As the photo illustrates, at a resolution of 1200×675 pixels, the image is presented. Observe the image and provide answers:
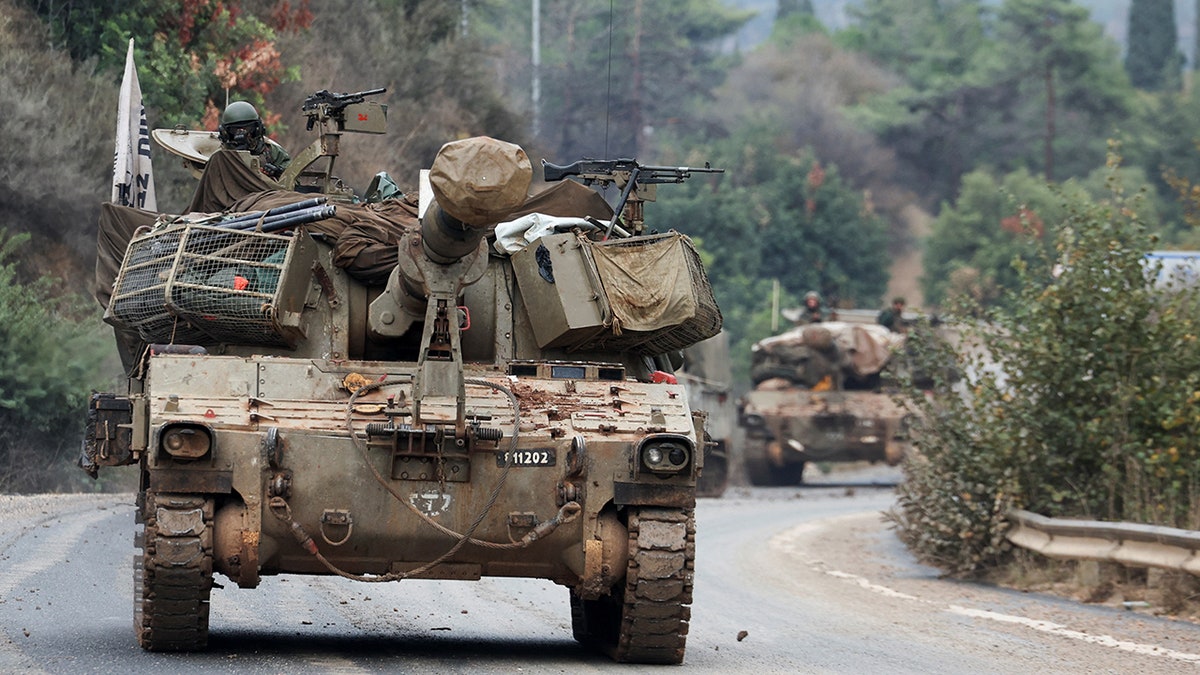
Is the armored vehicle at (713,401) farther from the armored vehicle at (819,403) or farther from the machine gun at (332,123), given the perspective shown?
the machine gun at (332,123)

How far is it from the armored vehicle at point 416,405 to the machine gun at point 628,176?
30.2 inches

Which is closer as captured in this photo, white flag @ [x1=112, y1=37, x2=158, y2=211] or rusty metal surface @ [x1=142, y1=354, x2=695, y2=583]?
rusty metal surface @ [x1=142, y1=354, x2=695, y2=583]

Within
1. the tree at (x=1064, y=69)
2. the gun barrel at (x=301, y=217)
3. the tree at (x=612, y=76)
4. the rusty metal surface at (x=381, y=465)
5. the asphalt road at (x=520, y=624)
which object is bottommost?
the asphalt road at (x=520, y=624)

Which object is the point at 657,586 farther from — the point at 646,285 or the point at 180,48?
the point at 180,48

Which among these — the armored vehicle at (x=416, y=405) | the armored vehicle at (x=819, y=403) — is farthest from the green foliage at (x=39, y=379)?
the armored vehicle at (x=819, y=403)

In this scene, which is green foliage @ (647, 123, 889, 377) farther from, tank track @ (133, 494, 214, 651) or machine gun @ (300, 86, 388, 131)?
tank track @ (133, 494, 214, 651)

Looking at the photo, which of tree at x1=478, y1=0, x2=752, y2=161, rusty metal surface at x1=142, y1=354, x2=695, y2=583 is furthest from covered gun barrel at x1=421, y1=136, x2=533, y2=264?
tree at x1=478, y1=0, x2=752, y2=161

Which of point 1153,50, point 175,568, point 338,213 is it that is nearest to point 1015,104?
point 1153,50

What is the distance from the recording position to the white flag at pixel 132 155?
56.9ft

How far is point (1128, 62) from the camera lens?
282 feet

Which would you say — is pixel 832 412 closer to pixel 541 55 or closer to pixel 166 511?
pixel 166 511

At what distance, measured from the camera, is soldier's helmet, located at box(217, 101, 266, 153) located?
545 inches

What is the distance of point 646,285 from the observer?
1110 cm

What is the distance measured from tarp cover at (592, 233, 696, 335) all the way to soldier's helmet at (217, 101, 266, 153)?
12.1 ft
